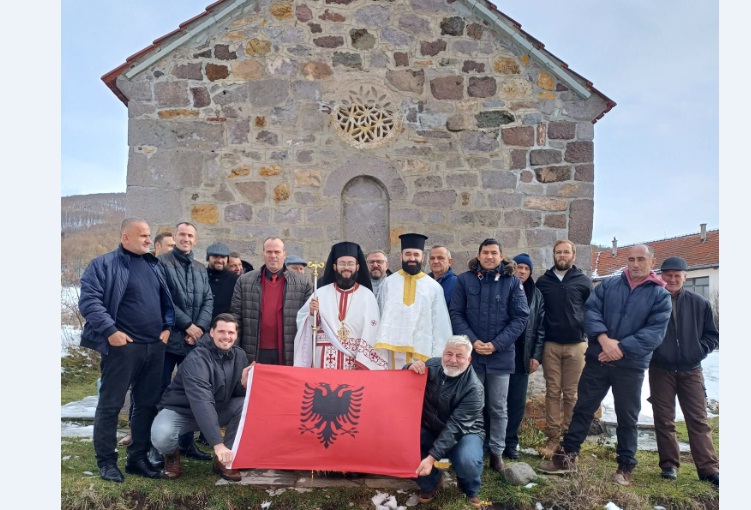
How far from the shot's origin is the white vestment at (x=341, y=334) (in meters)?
4.49

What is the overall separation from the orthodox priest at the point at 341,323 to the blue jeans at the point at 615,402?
1.71 metres

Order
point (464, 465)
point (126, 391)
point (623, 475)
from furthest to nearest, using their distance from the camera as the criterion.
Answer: point (623, 475) < point (126, 391) < point (464, 465)

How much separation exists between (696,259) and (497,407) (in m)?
21.3

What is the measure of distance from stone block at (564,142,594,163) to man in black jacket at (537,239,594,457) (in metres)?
1.68

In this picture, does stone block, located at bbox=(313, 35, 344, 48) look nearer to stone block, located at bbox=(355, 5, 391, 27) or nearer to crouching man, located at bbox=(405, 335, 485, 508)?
stone block, located at bbox=(355, 5, 391, 27)

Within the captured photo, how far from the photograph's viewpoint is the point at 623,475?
4285 millimetres

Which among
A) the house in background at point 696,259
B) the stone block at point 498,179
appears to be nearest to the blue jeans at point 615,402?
the stone block at point 498,179

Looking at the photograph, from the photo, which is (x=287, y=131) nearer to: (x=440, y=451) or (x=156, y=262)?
(x=156, y=262)

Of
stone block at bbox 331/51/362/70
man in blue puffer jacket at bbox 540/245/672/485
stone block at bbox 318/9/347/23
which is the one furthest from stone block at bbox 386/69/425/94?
man in blue puffer jacket at bbox 540/245/672/485

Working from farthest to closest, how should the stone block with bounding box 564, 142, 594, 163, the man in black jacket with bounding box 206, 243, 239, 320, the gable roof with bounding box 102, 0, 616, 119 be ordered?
1. the stone block with bounding box 564, 142, 594, 163
2. the gable roof with bounding box 102, 0, 616, 119
3. the man in black jacket with bounding box 206, 243, 239, 320

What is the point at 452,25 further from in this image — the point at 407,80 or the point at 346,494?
the point at 346,494

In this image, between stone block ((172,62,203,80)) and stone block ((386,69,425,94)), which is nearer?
stone block ((172,62,203,80))

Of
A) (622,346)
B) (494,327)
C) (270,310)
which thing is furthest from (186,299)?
(622,346)

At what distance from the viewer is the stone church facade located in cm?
604
